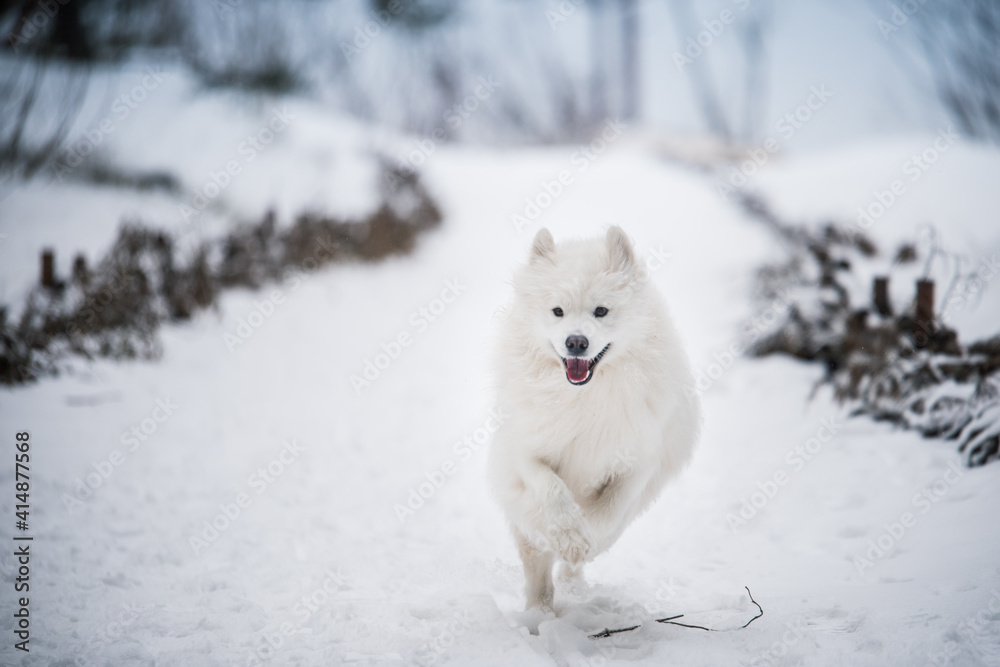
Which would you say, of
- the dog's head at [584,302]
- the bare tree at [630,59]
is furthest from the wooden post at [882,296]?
the bare tree at [630,59]

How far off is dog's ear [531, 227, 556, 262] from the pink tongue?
0.63m

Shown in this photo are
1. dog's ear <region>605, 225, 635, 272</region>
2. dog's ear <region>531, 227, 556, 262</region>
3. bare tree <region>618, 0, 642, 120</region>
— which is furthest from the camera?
bare tree <region>618, 0, 642, 120</region>

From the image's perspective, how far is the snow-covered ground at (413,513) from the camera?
2.54 meters

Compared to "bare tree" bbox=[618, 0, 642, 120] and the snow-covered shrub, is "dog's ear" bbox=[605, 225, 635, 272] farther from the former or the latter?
"bare tree" bbox=[618, 0, 642, 120]

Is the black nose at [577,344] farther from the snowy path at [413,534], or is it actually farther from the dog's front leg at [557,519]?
the snowy path at [413,534]

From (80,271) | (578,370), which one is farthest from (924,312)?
(80,271)

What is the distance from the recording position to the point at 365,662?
241 centimetres

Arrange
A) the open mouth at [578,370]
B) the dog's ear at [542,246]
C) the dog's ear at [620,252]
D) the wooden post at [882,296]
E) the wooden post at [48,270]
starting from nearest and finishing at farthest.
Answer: the open mouth at [578,370] < the dog's ear at [620,252] < the dog's ear at [542,246] < the wooden post at [882,296] < the wooden post at [48,270]

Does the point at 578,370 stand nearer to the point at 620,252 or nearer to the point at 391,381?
the point at 620,252

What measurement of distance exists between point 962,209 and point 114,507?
9674 mm

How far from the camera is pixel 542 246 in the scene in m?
3.03

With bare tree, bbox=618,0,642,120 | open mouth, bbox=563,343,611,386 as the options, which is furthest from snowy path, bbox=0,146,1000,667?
bare tree, bbox=618,0,642,120

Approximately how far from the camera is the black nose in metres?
2.58

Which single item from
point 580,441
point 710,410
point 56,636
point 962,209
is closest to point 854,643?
point 580,441
